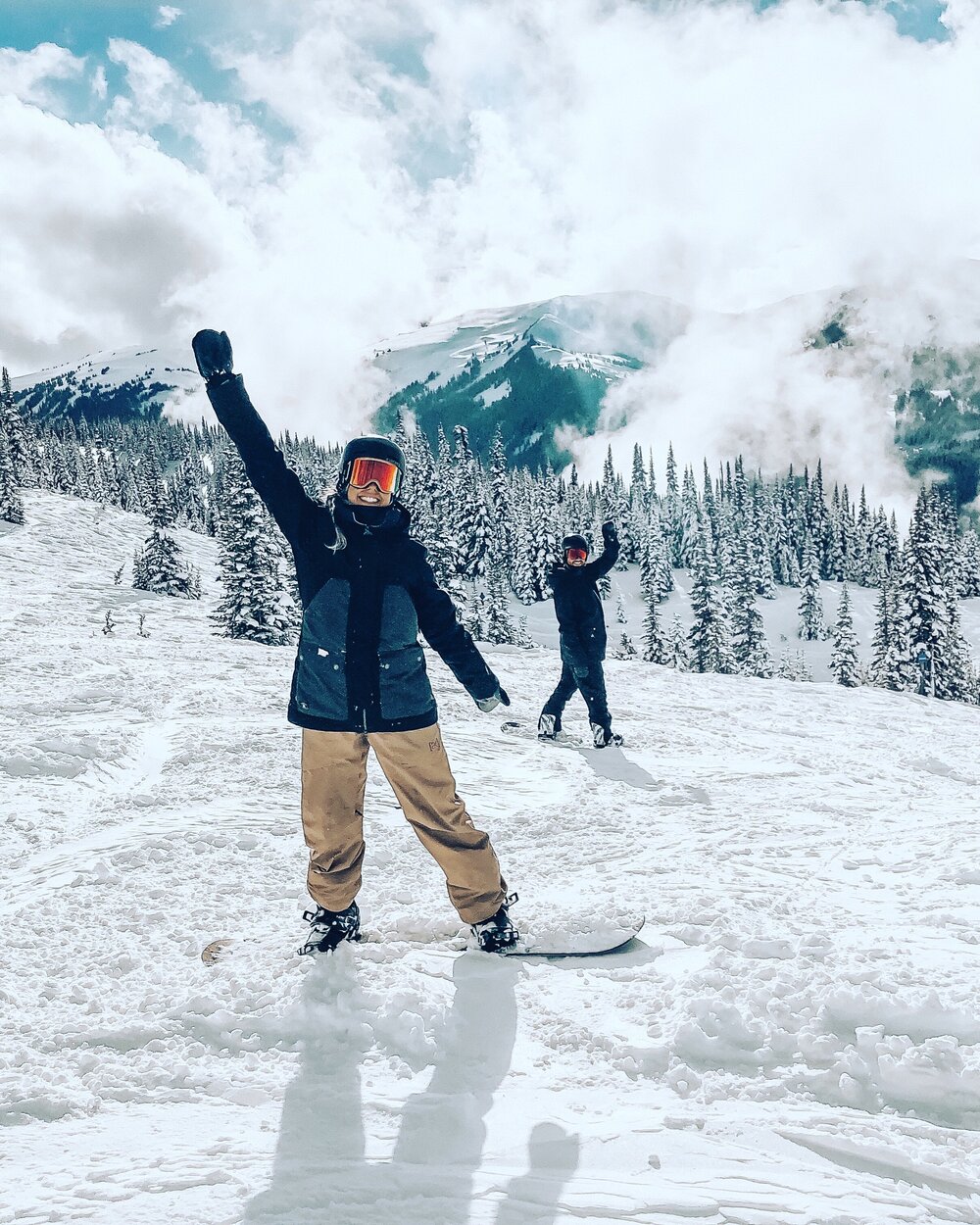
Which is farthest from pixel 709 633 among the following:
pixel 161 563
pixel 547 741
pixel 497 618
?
pixel 547 741

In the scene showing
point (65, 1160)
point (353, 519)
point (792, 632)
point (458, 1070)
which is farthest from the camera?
point (792, 632)

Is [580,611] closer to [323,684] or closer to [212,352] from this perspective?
[323,684]

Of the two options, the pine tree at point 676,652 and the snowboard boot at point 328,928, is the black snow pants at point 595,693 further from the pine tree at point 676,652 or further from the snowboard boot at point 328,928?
the pine tree at point 676,652

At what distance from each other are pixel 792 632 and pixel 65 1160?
86.6m

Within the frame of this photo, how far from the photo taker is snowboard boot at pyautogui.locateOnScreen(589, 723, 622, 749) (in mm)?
8367

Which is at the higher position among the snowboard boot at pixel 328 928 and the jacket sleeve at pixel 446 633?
the jacket sleeve at pixel 446 633

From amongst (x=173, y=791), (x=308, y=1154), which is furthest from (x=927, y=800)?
(x=173, y=791)

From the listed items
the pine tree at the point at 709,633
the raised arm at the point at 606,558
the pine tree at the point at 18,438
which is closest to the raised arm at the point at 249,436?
the raised arm at the point at 606,558

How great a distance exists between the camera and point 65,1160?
208 centimetres

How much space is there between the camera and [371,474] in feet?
11.0

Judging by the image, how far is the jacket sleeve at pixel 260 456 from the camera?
3.36 m

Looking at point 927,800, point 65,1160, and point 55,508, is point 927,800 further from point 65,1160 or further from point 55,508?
point 55,508

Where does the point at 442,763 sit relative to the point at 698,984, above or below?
above

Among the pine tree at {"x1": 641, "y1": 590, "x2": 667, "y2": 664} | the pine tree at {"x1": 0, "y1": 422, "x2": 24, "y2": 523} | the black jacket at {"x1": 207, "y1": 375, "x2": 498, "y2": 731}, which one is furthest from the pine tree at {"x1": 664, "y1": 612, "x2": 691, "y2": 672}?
the black jacket at {"x1": 207, "y1": 375, "x2": 498, "y2": 731}
